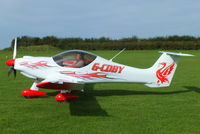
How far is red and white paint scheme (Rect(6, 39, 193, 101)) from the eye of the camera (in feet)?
26.6

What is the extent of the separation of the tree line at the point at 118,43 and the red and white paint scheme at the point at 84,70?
1961 inches

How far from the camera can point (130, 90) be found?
33.1 ft

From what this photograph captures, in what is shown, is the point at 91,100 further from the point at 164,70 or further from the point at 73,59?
the point at 164,70

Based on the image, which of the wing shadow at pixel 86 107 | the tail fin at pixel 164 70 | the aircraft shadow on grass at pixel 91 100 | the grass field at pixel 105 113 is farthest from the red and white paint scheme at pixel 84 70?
the grass field at pixel 105 113

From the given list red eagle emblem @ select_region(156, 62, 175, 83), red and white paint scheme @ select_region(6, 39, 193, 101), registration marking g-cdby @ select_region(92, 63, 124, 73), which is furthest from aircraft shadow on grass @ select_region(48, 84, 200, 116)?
registration marking g-cdby @ select_region(92, 63, 124, 73)

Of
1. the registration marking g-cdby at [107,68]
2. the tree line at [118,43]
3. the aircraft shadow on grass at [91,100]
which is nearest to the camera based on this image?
the aircraft shadow on grass at [91,100]

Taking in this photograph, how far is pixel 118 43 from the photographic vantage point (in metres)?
59.6

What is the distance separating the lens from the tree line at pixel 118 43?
190 feet

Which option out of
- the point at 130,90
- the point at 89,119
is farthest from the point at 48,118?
the point at 130,90

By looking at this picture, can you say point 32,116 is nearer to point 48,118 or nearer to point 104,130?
point 48,118

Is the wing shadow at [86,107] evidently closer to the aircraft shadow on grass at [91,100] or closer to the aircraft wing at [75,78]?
the aircraft shadow on grass at [91,100]

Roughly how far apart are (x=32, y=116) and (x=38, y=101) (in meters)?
1.67

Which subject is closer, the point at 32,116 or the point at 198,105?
the point at 32,116

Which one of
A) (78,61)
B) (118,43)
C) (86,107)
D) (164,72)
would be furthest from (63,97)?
(118,43)
